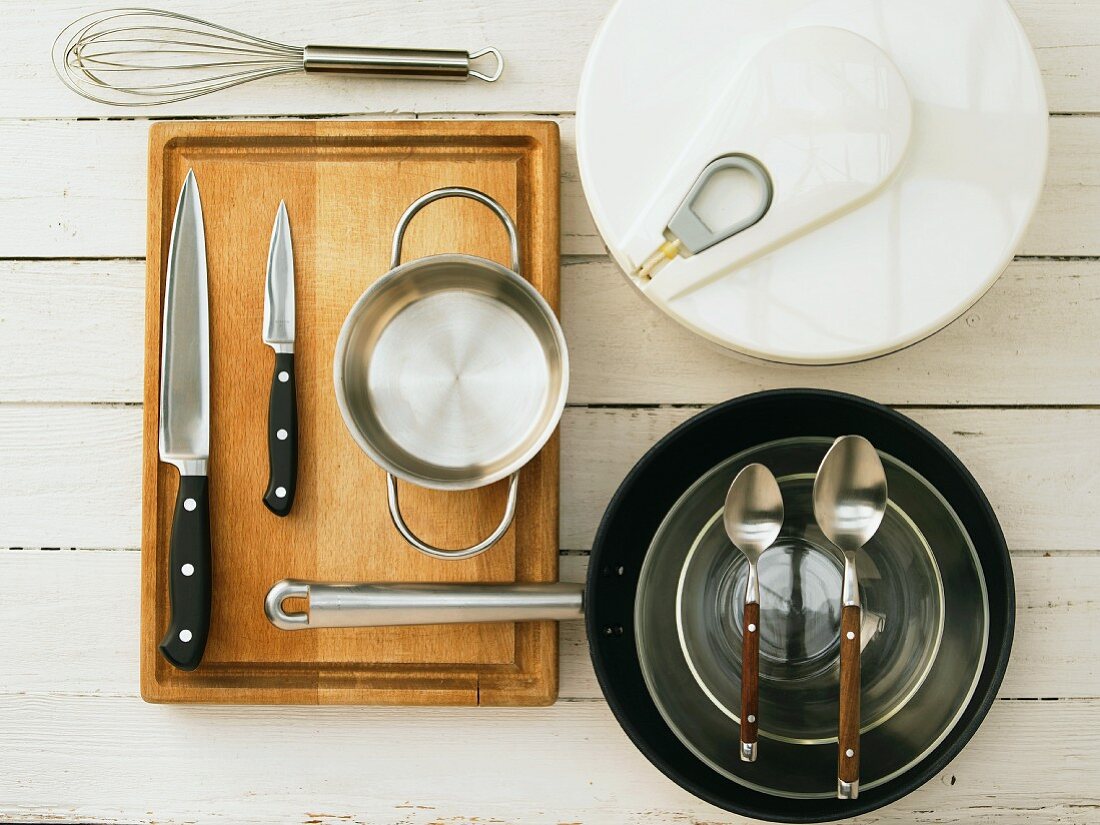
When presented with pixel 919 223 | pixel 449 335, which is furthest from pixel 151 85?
pixel 919 223

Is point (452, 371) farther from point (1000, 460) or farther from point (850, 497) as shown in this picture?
point (1000, 460)

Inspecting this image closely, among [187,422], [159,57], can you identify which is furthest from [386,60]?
[187,422]

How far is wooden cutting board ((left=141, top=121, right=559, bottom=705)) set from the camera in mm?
545

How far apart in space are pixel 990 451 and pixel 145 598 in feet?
1.84

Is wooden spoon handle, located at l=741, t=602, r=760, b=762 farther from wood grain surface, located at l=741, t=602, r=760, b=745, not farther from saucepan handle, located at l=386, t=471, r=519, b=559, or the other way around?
saucepan handle, located at l=386, t=471, r=519, b=559

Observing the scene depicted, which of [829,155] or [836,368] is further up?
[829,155]

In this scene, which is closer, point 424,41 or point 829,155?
point 829,155

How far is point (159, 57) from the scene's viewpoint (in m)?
0.58

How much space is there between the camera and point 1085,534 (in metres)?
0.56

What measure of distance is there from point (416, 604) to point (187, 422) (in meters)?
0.19

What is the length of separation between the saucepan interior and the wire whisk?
15 centimetres

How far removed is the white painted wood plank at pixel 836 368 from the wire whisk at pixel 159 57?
0.15 m

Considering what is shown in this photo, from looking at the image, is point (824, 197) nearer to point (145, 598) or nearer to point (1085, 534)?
point (1085, 534)

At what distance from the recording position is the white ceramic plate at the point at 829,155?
477mm
